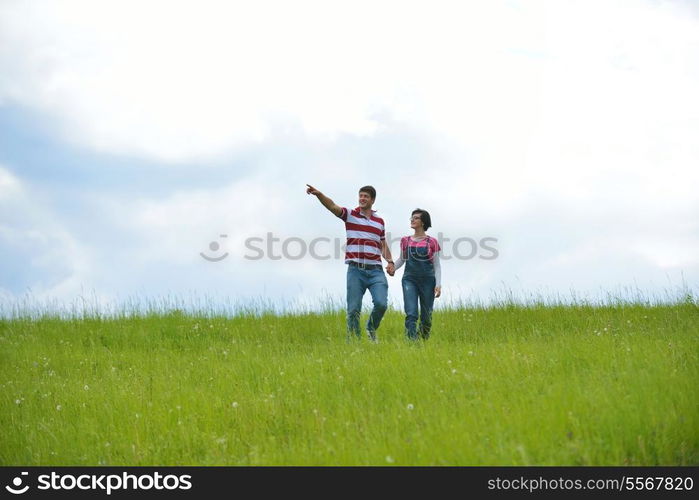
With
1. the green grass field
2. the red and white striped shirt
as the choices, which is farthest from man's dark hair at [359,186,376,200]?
the green grass field

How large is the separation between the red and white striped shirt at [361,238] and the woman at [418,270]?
488 mm

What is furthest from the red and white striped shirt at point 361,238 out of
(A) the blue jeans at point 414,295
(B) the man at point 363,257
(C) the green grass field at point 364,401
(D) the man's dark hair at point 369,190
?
(C) the green grass field at point 364,401

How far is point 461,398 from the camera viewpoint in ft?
29.2

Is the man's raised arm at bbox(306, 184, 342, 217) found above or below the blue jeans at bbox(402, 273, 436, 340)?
above

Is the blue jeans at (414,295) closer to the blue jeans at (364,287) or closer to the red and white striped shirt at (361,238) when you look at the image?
the blue jeans at (364,287)

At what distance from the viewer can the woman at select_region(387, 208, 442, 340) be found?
13.1 m

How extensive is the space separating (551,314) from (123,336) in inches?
408

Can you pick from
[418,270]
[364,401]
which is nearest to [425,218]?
[418,270]

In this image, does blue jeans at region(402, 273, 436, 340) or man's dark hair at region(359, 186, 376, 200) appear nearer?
blue jeans at region(402, 273, 436, 340)

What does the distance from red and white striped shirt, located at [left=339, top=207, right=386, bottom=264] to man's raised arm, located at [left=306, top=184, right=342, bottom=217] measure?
13 cm

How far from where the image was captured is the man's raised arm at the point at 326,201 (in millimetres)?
12898

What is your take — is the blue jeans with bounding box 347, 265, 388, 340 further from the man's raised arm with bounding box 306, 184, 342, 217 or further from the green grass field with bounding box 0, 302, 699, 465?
the man's raised arm with bounding box 306, 184, 342, 217
